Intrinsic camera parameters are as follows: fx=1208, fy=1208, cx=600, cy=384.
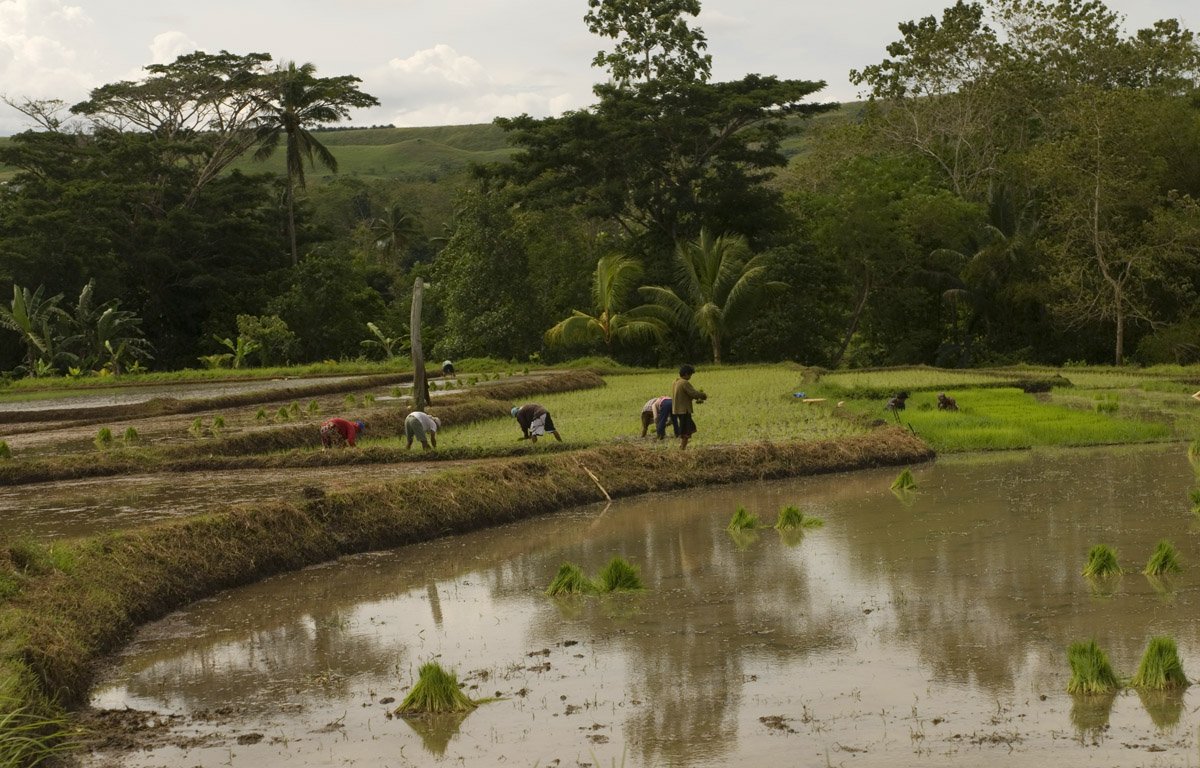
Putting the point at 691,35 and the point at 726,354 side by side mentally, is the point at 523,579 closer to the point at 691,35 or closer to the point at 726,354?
the point at 726,354

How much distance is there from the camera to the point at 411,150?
140m

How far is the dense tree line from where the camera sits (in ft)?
97.1

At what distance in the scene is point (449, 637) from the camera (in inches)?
280

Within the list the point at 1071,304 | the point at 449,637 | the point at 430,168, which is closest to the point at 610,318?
the point at 1071,304

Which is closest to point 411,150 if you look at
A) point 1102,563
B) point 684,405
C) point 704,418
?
point 704,418

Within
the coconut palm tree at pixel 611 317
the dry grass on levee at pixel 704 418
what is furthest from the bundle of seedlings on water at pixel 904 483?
the coconut palm tree at pixel 611 317

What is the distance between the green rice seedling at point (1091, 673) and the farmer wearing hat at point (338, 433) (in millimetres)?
10172

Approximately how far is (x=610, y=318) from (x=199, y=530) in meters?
23.1

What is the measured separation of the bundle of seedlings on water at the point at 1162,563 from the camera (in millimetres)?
7562

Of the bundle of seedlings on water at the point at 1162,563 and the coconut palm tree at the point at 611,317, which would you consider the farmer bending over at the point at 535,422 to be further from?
the coconut palm tree at the point at 611,317

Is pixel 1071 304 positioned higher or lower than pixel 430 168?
lower

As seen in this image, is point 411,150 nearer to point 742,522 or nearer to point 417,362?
point 417,362

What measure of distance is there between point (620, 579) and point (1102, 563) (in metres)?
3.05

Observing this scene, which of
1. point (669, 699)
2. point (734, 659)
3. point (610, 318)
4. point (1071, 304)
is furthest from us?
point (610, 318)
